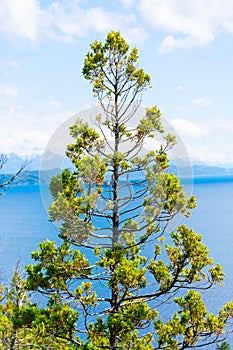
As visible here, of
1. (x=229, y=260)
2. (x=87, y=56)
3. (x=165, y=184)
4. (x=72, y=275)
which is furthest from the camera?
(x=229, y=260)

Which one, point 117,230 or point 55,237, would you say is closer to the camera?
point 117,230

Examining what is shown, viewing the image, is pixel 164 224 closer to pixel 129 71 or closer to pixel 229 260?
pixel 129 71

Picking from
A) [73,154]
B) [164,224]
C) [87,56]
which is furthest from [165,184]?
[87,56]

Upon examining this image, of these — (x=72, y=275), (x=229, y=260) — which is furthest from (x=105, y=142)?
(x=229, y=260)

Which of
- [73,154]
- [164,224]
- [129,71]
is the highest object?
[129,71]

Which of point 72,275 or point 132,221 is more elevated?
point 132,221

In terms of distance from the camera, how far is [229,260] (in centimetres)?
4644

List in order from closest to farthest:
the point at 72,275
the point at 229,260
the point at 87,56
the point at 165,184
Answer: the point at 165,184 → the point at 72,275 → the point at 87,56 → the point at 229,260

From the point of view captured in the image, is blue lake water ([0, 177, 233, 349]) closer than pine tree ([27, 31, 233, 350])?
No

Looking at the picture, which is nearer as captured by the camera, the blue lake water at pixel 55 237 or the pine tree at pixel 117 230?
the pine tree at pixel 117 230

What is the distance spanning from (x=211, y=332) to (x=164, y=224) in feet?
8.97

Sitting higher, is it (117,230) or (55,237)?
(55,237)

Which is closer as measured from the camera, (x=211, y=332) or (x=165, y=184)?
(x=165, y=184)

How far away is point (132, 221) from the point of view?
944 centimetres
